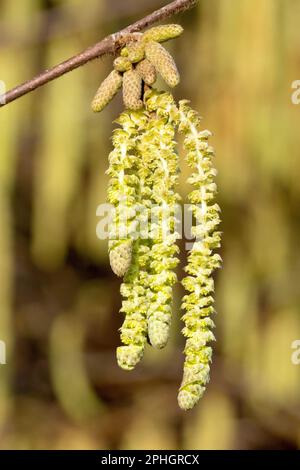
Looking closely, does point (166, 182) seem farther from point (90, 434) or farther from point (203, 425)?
point (90, 434)

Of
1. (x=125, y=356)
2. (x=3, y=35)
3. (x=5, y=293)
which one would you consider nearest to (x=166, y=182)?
(x=125, y=356)

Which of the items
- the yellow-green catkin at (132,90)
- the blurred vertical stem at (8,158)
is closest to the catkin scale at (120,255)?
the yellow-green catkin at (132,90)

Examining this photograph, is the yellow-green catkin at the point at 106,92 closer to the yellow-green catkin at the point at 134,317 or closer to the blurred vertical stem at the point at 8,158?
the yellow-green catkin at the point at 134,317

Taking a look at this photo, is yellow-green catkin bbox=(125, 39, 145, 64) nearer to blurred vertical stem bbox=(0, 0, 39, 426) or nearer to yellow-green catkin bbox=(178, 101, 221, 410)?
yellow-green catkin bbox=(178, 101, 221, 410)

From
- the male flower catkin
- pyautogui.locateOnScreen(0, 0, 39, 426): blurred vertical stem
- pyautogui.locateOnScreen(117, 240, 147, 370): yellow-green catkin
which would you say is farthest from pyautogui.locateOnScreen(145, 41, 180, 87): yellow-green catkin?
pyautogui.locateOnScreen(0, 0, 39, 426): blurred vertical stem

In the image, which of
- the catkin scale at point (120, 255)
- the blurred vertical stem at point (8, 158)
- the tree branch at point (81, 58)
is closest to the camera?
the catkin scale at point (120, 255)
